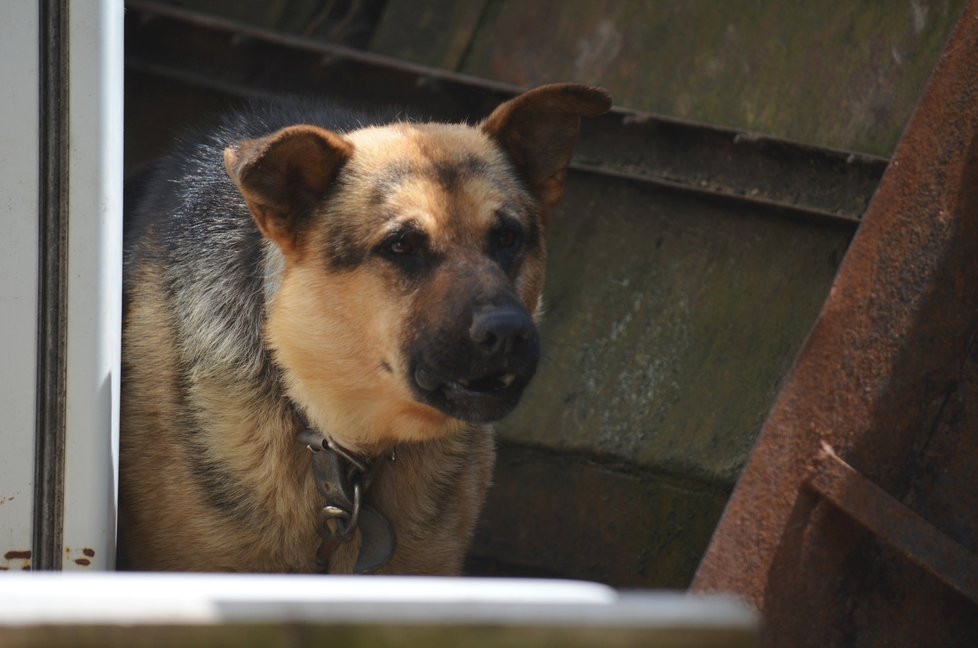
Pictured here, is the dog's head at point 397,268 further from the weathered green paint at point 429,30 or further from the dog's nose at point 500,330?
the weathered green paint at point 429,30

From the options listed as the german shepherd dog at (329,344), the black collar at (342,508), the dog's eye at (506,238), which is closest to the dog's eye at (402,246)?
the german shepherd dog at (329,344)

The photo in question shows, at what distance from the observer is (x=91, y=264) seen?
107 inches

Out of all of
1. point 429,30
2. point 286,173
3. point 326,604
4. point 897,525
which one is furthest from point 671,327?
point 326,604

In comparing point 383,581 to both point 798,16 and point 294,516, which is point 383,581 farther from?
point 798,16

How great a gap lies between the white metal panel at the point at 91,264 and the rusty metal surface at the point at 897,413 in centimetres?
175

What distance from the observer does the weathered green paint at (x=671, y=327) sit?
422 centimetres

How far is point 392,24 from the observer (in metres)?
5.02

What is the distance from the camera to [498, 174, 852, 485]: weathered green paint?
4.22 m

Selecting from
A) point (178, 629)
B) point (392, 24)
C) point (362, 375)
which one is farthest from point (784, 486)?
point (392, 24)

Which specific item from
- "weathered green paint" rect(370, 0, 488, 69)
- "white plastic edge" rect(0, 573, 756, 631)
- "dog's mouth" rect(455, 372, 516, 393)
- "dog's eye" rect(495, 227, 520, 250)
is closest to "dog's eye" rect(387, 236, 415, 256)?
"dog's eye" rect(495, 227, 520, 250)

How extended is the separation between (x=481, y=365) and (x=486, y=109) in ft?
7.08

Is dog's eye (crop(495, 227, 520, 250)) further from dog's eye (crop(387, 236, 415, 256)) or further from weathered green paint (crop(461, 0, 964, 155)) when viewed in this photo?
weathered green paint (crop(461, 0, 964, 155))

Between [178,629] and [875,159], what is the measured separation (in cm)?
356

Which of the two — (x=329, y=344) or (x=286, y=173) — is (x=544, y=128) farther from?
(x=329, y=344)
